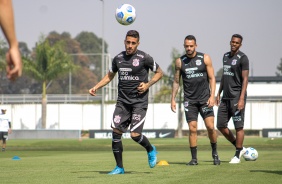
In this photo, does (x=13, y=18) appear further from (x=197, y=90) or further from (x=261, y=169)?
(x=197, y=90)

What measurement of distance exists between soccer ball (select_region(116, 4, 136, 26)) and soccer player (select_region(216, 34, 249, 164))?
247 centimetres

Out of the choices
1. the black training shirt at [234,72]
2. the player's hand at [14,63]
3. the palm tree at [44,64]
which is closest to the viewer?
the player's hand at [14,63]

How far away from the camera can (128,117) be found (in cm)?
1248

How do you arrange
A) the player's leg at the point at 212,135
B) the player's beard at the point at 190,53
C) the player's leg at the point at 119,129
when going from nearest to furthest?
the player's leg at the point at 119,129 < the player's beard at the point at 190,53 < the player's leg at the point at 212,135

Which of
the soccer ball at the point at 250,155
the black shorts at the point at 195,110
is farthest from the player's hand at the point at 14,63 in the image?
the soccer ball at the point at 250,155

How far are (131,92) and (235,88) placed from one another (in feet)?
12.9

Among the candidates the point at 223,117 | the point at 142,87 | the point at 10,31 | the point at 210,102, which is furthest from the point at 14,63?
the point at 223,117

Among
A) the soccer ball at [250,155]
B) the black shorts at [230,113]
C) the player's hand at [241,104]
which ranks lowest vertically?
the soccer ball at [250,155]

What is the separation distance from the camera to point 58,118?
70.1 metres

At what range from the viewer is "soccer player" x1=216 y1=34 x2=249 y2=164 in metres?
15.4

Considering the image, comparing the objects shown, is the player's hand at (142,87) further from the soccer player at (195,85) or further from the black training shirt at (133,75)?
the soccer player at (195,85)

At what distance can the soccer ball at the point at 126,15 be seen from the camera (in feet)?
46.8

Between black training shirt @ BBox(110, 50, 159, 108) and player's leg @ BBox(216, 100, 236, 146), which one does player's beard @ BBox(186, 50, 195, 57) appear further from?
black training shirt @ BBox(110, 50, 159, 108)

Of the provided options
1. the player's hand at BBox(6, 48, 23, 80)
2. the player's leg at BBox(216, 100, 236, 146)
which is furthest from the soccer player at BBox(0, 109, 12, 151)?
the player's hand at BBox(6, 48, 23, 80)
